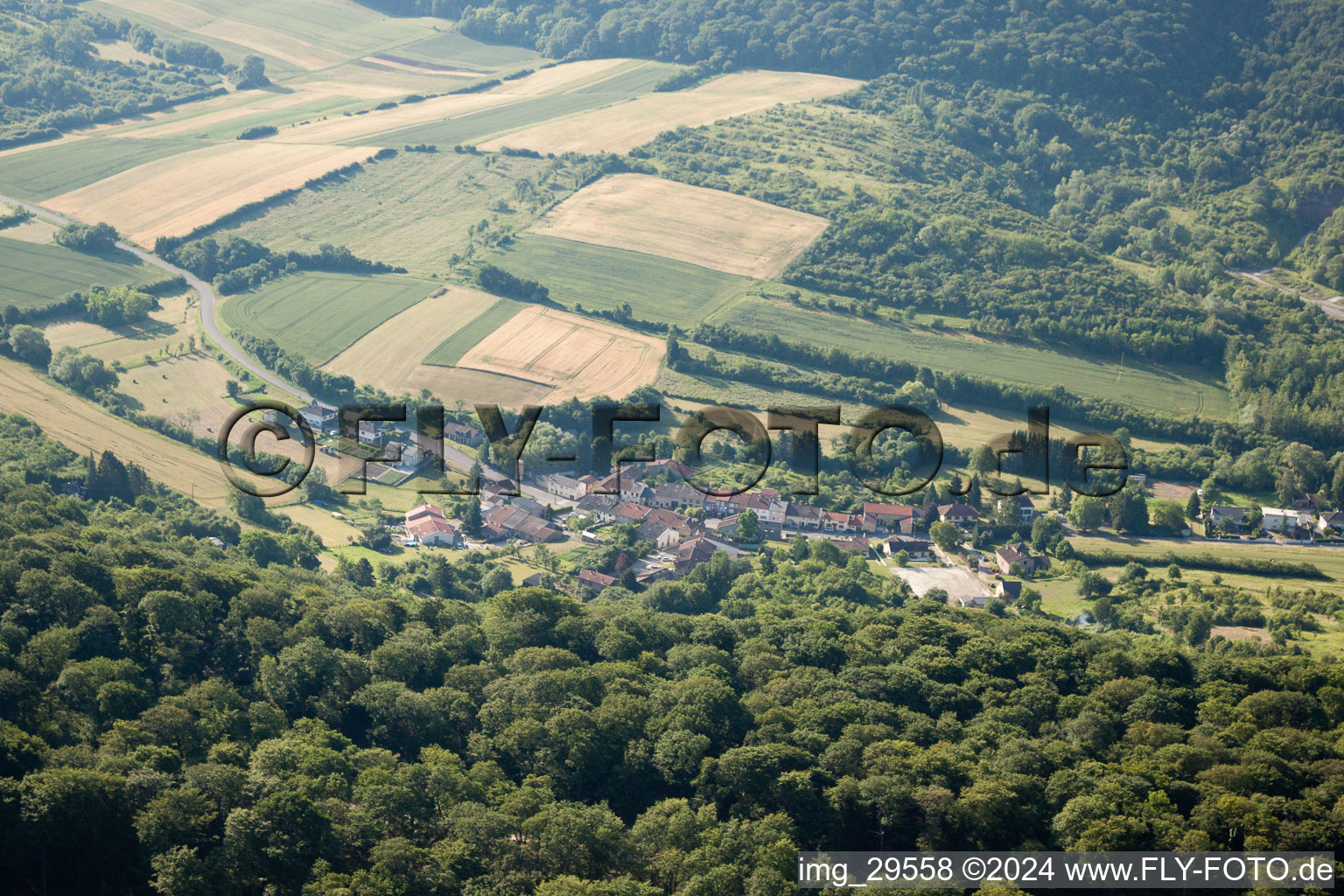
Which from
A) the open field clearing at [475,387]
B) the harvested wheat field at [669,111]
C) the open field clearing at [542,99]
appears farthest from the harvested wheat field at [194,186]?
the open field clearing at [475,387]

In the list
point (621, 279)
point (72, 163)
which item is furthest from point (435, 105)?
point (621, 279)

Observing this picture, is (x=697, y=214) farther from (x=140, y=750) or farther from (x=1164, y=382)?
(x=140, y=750)

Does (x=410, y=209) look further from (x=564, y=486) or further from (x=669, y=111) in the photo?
(x=564, y=486)

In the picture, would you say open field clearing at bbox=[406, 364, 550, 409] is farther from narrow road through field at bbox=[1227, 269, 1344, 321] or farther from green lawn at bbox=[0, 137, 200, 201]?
narrow road through field at bbox=[1227, 269, 1344, 321]

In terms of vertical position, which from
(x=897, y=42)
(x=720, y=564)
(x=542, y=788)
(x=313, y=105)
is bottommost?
(x=720, y=564)

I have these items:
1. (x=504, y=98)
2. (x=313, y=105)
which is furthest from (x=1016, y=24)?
(x=313, y=105)

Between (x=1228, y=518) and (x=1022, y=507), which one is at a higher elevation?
(x=1228, y=518)
